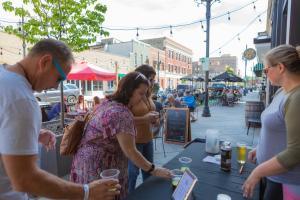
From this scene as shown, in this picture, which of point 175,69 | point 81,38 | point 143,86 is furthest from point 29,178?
point 175,69

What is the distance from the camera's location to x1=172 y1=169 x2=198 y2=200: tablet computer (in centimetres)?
139

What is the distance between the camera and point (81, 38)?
5242mm

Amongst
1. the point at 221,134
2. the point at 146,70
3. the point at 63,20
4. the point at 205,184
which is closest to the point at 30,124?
the point at 205,184

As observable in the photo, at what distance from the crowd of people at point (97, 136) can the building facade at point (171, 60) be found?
142ft

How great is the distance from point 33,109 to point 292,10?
3.78 meters

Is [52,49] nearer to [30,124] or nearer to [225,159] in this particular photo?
[30,124]

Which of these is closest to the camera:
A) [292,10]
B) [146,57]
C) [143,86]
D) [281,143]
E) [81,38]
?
[281,143]

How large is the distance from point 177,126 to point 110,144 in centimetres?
454

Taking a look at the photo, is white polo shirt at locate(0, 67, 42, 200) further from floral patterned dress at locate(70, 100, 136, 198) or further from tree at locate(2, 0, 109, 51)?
tree at locate(2, 0, 109, 51)

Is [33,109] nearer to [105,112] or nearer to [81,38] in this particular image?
[105,112]

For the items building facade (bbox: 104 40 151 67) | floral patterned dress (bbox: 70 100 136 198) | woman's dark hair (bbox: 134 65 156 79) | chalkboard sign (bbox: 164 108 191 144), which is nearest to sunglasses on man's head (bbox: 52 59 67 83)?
floral patterned dress (bbox: 70 100 136 198)

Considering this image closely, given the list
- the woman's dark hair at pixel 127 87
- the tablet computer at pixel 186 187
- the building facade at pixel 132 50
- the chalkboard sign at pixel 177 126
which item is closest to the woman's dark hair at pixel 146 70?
the woman's dark hair at pixel 127 87

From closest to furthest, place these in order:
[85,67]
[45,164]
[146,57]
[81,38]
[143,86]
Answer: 1. [143,86]
2. [45,164]
3. [81,38]
4. [85,67]
5. [146,57]

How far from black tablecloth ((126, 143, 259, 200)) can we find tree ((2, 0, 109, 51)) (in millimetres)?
3941
